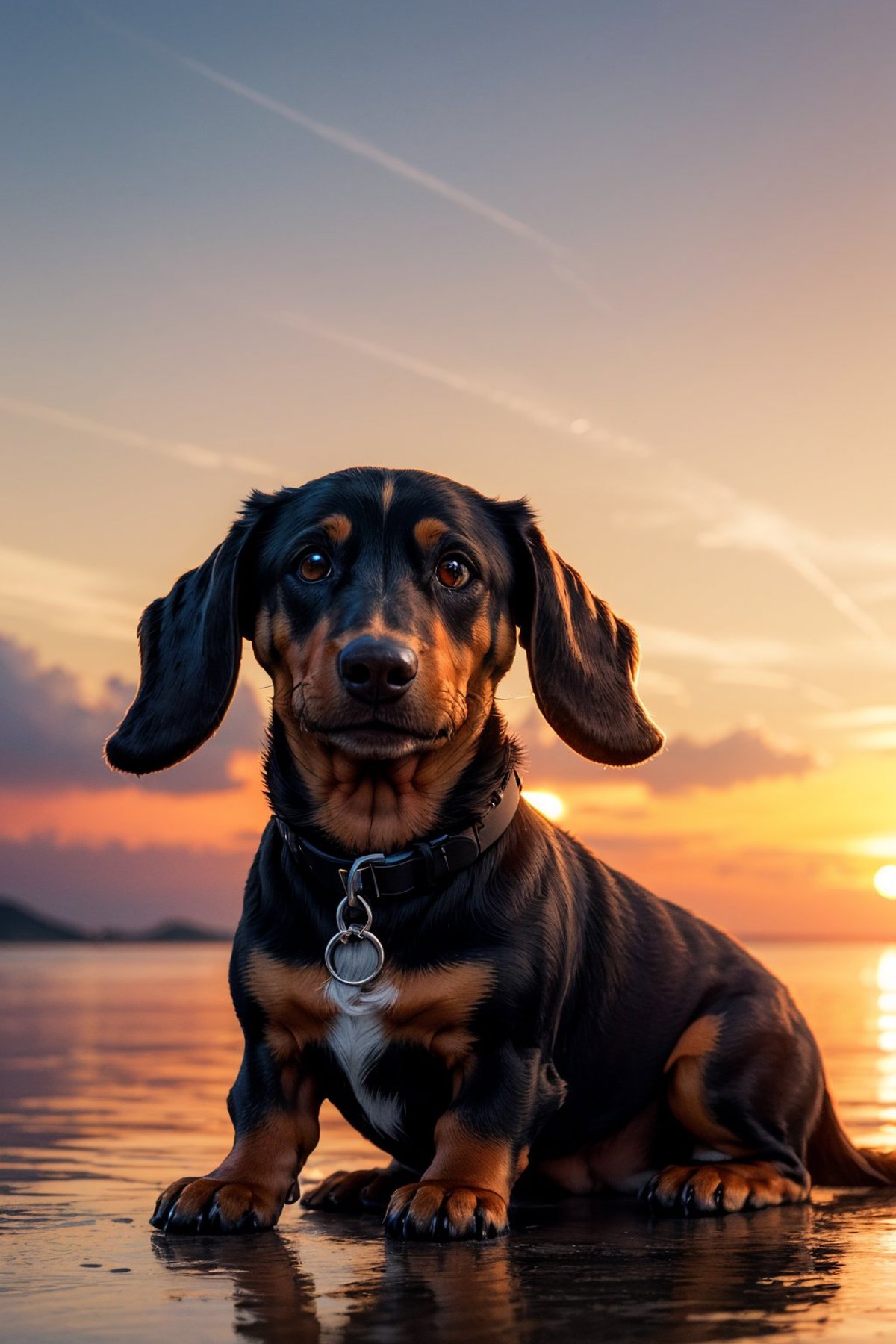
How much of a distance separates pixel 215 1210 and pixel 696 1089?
154cm

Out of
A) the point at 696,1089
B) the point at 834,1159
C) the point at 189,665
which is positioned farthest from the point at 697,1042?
the point at 189,665

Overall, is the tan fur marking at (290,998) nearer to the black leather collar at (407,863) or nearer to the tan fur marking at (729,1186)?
the black leather collar at (407,863)

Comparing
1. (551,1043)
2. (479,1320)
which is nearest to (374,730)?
(551,1043)

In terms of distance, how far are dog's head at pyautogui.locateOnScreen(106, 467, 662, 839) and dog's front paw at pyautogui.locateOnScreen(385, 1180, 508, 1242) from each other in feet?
3.29

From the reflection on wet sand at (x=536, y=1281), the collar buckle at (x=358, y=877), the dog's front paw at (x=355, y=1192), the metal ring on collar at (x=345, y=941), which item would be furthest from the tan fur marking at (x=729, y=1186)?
the collar buckle at (x=358, y=877)

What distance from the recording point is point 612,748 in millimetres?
4586

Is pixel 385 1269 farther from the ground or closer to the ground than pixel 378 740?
closer to the ground

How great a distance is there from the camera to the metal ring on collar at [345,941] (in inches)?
151

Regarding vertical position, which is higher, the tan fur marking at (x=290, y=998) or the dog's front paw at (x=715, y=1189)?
the tan fur marking at (x=290, y=998)

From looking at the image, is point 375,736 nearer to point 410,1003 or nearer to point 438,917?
point 438,917

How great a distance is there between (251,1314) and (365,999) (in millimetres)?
1232

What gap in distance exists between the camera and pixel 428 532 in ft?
13.4

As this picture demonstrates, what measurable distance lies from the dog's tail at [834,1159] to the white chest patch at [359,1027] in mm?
1608

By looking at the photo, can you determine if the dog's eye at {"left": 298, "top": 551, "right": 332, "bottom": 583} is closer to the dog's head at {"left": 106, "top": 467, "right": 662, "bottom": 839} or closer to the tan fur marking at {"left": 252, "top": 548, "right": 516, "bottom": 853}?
the dog's head at {"left": 106, "top": 467, "right": 662, "bottom": 839}
